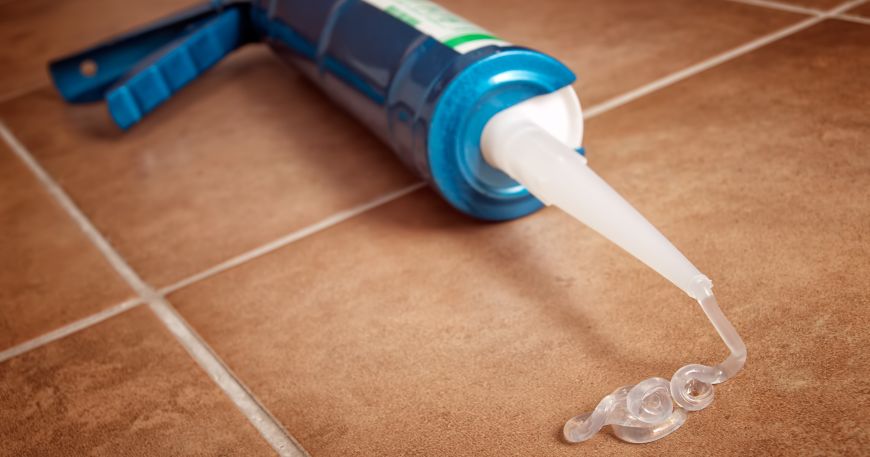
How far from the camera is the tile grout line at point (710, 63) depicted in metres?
0.90

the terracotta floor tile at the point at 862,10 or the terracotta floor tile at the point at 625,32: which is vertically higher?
the terracotta floor tile at the point at 862,10

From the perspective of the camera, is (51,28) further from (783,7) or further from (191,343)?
(783,7)

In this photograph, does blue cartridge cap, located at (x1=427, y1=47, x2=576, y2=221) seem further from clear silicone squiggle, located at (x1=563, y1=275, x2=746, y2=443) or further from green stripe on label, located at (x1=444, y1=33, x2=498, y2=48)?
clear silicone squiggle, located at (x1=563, y1=275, x2=746, y2=443)

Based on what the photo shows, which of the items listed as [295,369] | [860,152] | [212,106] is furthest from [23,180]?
[860,152]

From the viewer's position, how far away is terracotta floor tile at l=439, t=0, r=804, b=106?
95cm

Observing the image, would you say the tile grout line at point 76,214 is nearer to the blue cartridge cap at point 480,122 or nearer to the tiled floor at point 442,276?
the tiled floor at point 442,276

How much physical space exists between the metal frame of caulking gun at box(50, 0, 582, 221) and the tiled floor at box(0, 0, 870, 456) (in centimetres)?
4

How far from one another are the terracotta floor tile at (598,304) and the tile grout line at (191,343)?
1 centimetres

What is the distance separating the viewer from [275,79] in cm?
113

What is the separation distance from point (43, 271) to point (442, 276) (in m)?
0.38

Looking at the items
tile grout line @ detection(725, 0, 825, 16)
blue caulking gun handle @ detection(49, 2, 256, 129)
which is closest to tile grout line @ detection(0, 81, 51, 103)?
blue caulking gun handle @ detection(49, 2, 256, 129)

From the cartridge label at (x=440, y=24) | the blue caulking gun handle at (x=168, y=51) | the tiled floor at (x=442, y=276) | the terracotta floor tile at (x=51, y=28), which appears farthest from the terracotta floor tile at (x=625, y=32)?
the terracotta floor tile at (x=51, y=28)

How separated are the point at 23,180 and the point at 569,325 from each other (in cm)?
67

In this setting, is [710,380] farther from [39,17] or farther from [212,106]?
[39,17]
